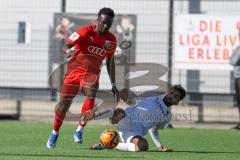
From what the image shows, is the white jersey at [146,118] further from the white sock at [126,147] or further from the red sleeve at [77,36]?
the red sleeve at [77,36]

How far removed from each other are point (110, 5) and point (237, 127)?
13.1 feet

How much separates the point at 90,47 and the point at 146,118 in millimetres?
1427

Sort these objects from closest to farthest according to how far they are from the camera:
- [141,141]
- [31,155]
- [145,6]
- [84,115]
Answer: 1. [31,155]
2. [141,141]
3. [84,115]
4. [145,6]

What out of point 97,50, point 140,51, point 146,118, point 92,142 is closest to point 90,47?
point 97,50

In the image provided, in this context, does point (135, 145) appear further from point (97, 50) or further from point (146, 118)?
point (97, 50)

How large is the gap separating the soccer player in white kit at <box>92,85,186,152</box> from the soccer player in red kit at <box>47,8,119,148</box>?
1.90ft

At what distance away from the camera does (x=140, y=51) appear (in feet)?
60.1

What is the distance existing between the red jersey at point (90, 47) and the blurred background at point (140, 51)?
4.50 metres

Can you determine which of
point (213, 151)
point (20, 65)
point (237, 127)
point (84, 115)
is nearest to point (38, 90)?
point (20, 65)

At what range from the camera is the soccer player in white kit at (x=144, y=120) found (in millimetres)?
11484

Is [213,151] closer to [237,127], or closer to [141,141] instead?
[141,141]

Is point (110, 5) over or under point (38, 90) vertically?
over

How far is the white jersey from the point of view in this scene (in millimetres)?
11602

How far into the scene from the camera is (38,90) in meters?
18.9
